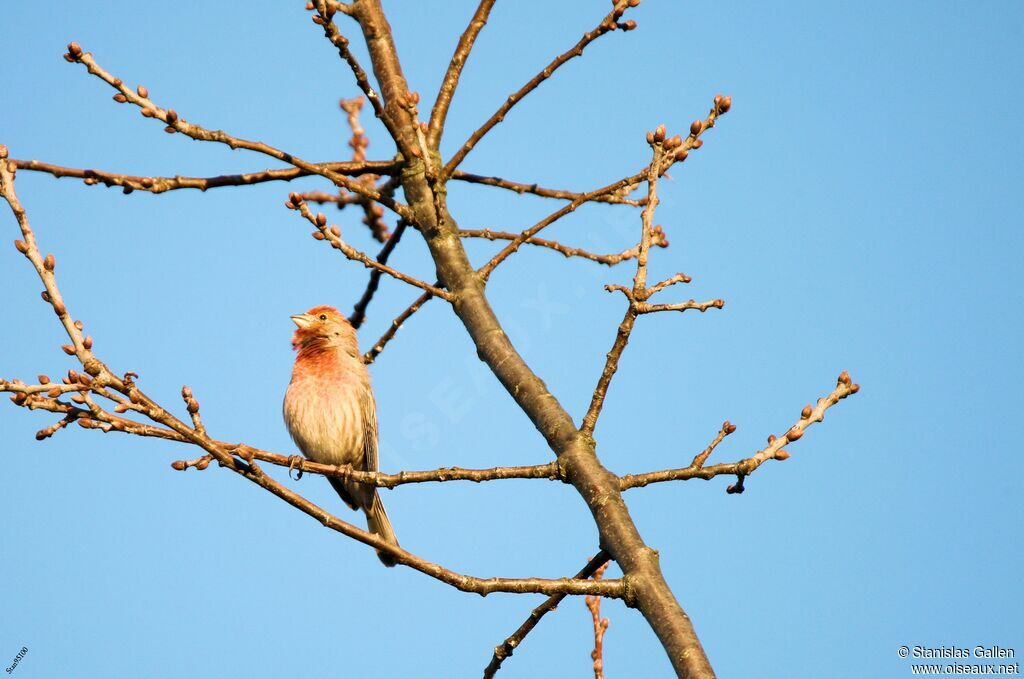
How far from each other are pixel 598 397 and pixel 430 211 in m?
1.58

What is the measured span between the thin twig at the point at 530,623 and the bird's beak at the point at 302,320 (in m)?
4.97

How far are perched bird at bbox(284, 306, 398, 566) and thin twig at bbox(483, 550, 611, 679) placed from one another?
340 centimetres

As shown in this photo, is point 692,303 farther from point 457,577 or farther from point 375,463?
point 375,463

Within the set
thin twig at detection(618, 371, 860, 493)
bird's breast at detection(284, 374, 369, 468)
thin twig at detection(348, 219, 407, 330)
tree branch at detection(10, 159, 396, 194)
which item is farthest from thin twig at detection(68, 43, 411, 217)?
bird's breast at detection(284, 374, 369, 468)

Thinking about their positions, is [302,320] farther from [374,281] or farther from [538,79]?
[538,79]

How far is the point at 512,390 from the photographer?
4457mm

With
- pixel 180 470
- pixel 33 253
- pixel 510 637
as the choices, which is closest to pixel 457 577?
pixel 510 637

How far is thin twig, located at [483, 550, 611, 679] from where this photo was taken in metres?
4.11

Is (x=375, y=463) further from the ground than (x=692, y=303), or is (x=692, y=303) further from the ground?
(x=375, y=463)

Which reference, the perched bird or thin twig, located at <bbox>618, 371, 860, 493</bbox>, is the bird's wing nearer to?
the perched bird

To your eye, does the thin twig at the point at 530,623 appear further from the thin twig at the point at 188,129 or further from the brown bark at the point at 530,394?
the thin twig at the point at 188,129

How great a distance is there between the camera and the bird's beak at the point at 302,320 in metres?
8.81

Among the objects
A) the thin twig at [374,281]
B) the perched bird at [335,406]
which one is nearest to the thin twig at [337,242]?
the thin twig at [374,281]

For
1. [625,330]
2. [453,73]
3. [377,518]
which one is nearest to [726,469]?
[625,330]
